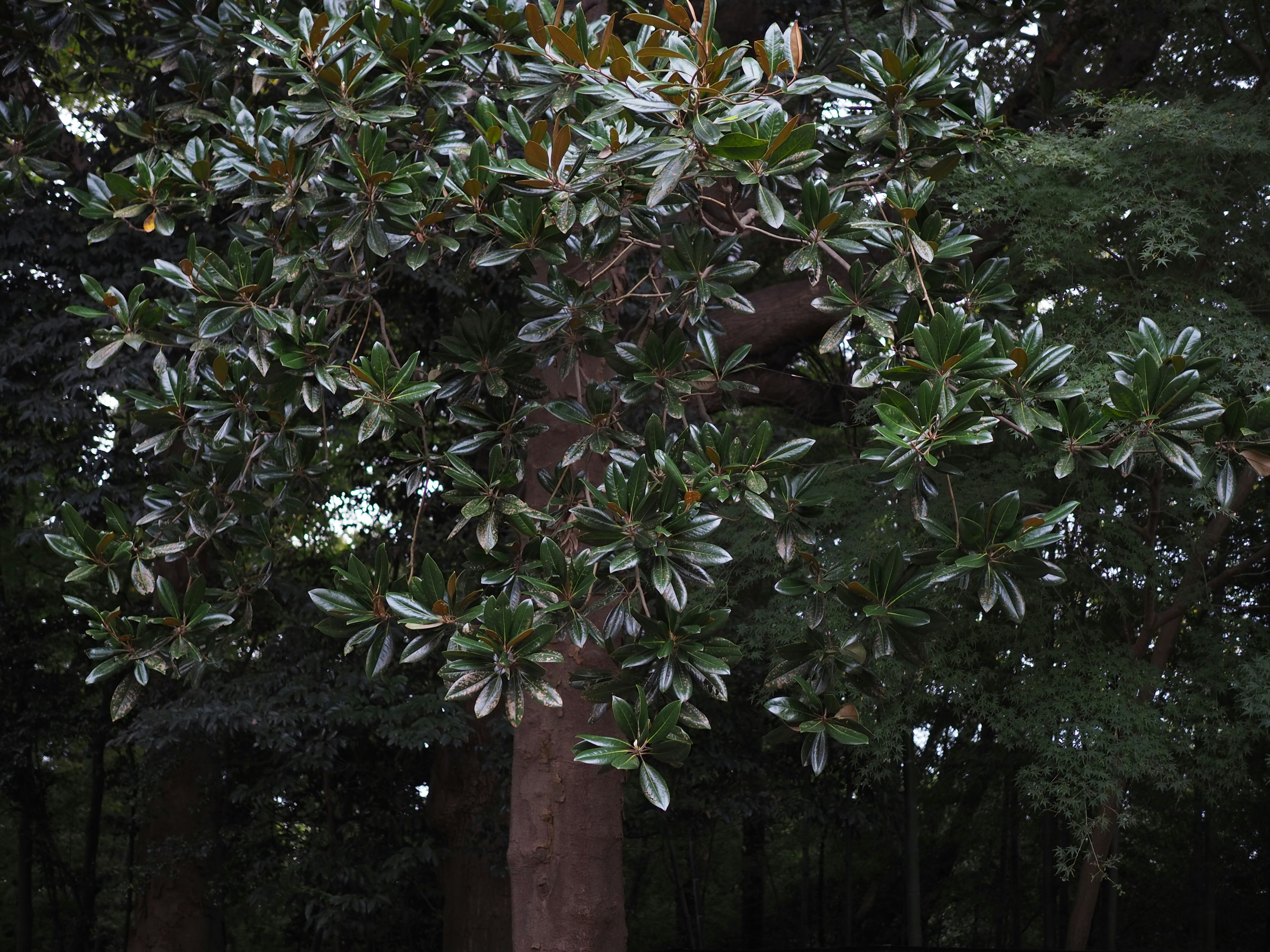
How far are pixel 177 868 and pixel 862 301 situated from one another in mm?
4735

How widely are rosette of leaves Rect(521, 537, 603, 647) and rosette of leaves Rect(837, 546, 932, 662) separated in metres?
0.50

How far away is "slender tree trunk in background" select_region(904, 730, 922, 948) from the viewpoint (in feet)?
19.9

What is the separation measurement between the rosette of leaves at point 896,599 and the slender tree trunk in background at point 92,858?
597cm

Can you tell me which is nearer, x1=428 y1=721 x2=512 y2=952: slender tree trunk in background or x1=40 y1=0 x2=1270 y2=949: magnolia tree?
x1=40 y1=0 x2=1270 y2=949: magnolia tree

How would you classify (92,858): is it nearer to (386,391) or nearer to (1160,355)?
(386,391)

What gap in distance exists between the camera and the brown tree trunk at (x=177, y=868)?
Answer: 5.42 meters

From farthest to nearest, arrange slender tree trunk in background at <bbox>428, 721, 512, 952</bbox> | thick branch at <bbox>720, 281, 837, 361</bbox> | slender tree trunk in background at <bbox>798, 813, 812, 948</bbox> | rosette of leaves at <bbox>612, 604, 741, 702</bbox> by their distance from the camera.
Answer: slender tree trunk in background at <bbox>798, 813, 812, 948</bbox> < slender tree trunk in background at <bbox>428, 721, 512, 952</bbox> < thick branch at <bbox>720, 281, 837, 361</bbox> < rosette of leaves at <bbox>612, 604, 741, 702</bbox>

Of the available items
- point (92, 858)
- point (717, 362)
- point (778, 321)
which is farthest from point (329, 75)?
point (92, 858)

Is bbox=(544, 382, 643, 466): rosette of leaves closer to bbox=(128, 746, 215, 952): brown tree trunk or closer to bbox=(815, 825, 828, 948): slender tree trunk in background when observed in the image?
bbox=(128, 746, 215, 952): brown tree trunk

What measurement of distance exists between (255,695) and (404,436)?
258 cm

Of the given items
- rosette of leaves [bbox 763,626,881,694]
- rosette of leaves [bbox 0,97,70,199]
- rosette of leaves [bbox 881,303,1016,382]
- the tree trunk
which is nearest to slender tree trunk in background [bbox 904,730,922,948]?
the tree trunk

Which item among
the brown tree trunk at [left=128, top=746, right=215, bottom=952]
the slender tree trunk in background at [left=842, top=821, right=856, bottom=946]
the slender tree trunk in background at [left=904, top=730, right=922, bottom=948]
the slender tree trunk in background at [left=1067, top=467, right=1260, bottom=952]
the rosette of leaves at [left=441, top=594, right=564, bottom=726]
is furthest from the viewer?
the slender tree trunk in background at [left=842, top=821, right=856, bottom=946]

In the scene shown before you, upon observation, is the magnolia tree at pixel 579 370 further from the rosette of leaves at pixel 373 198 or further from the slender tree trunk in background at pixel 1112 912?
the slender tree trunk in background at pixel 1112 912

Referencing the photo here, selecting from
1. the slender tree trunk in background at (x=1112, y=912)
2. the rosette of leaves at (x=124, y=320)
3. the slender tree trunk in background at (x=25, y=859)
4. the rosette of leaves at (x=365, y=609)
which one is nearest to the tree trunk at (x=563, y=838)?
the rosette of leaves at (x=365, y=609)
